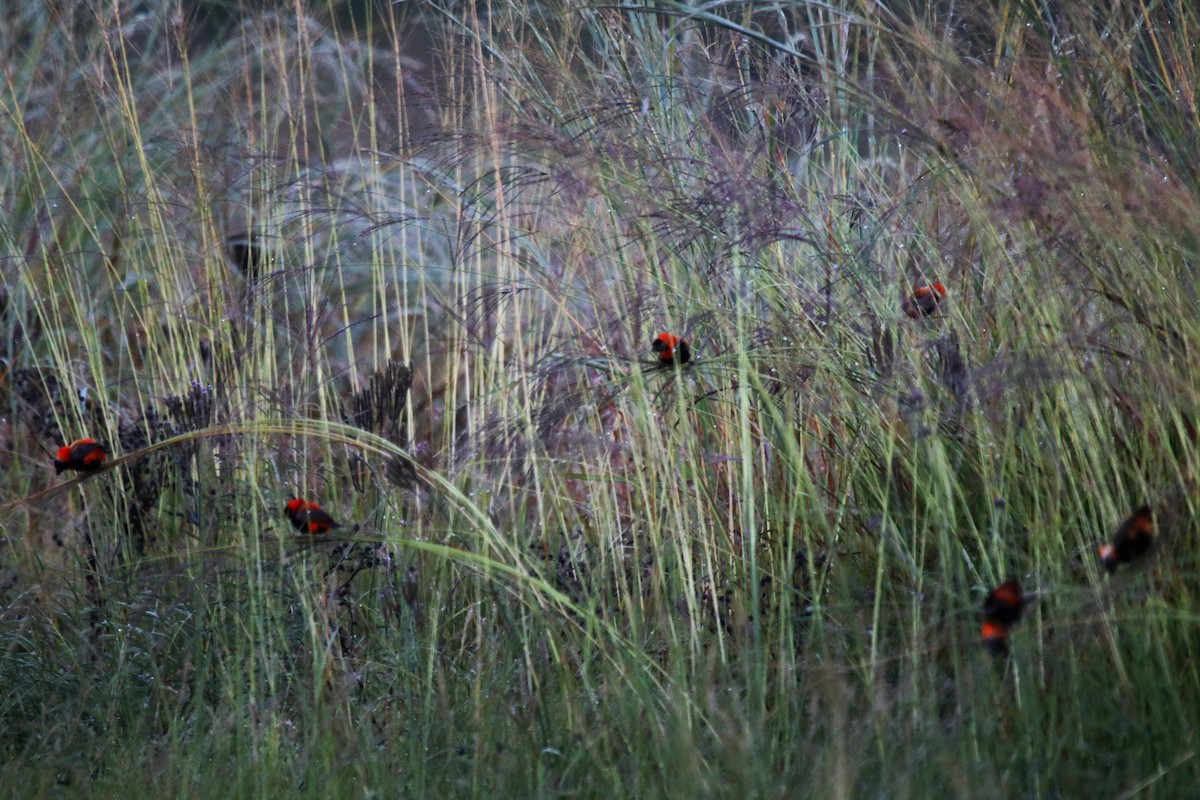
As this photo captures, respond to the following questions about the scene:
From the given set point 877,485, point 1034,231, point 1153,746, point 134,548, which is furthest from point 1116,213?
point 134,548

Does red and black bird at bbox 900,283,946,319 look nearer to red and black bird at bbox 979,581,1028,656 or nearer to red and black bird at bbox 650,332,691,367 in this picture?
red and black bird at bbox 650,332,691,367

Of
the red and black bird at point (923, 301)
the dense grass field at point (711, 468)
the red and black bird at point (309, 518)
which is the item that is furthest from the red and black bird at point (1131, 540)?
the red and black bird at point (309, 518)

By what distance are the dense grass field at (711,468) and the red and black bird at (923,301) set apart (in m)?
0.01

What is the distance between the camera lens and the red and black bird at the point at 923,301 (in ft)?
6.48

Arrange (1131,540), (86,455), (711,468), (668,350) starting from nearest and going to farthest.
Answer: (1131,540) → (668,350) → (86,455) → (711,468)

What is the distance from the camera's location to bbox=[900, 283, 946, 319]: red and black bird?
1977 millimetres

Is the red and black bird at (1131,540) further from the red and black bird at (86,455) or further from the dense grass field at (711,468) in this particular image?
the red and black bird at (86,455)

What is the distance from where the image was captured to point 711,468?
233 cm

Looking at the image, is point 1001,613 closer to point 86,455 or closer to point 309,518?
point 309,518

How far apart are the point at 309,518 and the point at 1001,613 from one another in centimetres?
106

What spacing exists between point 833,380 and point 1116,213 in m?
0.51

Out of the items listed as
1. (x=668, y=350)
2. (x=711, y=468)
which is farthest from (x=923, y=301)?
(x=711, y=468)

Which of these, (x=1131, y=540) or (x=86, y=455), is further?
(x=86, y=455)

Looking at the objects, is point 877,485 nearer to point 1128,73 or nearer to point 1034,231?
point 1034,231
